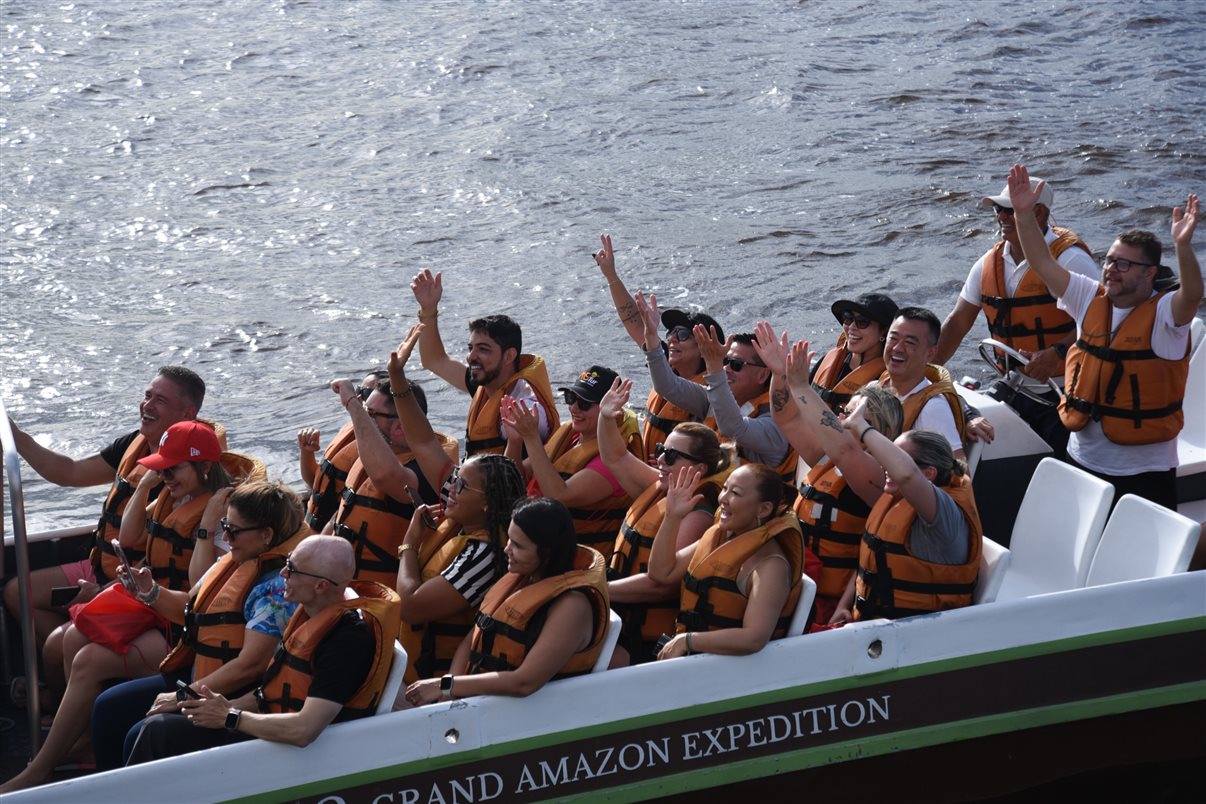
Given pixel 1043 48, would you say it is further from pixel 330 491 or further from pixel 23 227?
pixel 330 491

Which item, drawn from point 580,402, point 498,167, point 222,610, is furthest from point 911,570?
point 498,167

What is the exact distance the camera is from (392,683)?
3.47 m

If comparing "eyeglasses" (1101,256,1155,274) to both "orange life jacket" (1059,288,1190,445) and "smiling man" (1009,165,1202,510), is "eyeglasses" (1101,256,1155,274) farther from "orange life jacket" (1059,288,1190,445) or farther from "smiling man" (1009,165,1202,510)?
"orange life jacket" (1059,288,1190,445)

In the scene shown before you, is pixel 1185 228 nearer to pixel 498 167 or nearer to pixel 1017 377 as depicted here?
pixel 1017 377

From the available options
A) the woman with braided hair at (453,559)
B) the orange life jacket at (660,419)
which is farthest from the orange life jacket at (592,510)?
the woman with braided hair at (453,559)

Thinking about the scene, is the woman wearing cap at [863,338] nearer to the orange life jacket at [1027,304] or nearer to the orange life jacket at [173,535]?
the orange life jacket at [1027,304]

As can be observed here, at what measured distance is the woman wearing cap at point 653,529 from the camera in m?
3.93

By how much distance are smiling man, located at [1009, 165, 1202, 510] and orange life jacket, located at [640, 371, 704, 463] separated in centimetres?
130

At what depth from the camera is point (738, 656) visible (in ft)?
11.9

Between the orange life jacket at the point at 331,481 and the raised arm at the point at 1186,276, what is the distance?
9.15 ft

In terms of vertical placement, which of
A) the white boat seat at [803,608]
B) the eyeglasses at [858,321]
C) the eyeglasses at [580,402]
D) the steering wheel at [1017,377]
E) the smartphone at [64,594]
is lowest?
the smartphone at [64,594]

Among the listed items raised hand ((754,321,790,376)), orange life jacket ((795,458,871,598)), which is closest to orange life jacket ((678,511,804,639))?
orange life jacket ((795,458,871,598))

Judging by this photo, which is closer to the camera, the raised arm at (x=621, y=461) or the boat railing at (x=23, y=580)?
the boat railing at (x=23, y=580)

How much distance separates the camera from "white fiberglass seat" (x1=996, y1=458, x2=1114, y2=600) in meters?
4.28
